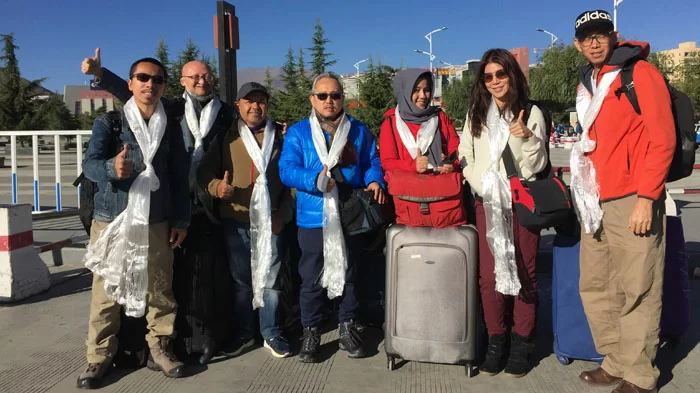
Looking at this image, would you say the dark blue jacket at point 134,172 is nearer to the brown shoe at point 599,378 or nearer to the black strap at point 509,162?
the black strap at point 509,162

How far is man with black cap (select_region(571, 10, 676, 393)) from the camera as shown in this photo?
9.46ft

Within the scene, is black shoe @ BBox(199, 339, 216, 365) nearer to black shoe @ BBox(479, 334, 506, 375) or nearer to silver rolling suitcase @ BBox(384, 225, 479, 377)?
silver rolling suitcase @ BBox(384, 225, 479, 377)

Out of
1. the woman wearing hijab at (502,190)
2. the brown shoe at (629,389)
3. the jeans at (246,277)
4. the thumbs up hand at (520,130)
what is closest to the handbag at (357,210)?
the jeans at (246,277)

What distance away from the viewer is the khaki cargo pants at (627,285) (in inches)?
119

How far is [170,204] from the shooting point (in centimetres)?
350

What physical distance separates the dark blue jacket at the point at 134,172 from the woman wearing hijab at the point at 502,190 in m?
1.85

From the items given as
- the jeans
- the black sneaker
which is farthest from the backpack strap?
the black sneaker

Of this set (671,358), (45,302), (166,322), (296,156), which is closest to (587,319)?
(671,358)

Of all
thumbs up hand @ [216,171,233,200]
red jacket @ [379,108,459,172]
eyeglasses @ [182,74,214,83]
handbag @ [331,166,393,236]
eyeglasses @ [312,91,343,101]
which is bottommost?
handbag @ [331,166,393,236]

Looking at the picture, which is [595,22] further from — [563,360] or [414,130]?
[563,360]

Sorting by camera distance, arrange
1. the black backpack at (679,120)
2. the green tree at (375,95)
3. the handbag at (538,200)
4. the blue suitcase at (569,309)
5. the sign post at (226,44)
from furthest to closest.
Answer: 1. the green tree at (375,95)
2. the sign post at (226,44)
3. the blue suitcase at (569,309)
4. the handbag at (538,200)
5. the black backpack at (679,120)

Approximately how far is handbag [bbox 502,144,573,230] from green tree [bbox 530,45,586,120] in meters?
44.3

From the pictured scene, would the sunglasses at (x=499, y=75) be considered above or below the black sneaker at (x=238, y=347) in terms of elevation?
above

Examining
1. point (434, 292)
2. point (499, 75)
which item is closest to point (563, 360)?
point (434, 292)
